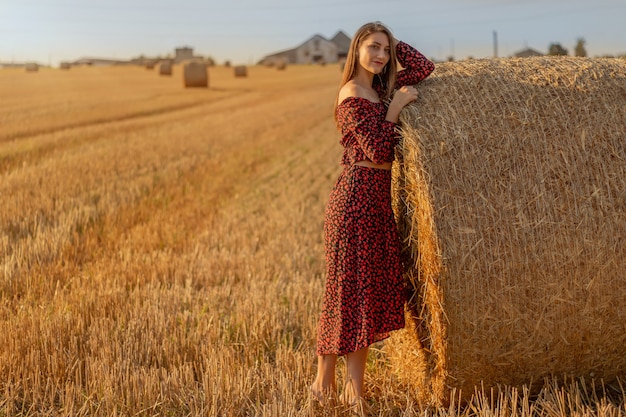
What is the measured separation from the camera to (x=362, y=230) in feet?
12.4

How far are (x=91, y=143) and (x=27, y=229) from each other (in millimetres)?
6912

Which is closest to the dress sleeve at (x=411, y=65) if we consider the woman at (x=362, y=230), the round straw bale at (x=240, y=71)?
the woman at (x=362, y=230)

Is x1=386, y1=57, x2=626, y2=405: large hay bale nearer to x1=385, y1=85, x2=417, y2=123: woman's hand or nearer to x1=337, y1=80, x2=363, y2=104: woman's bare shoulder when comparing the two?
x1=385, y1=85, x2=417, y2=123: woman's hand

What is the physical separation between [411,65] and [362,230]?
100cm

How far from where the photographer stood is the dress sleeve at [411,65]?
13.2ft

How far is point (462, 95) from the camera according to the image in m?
3.97

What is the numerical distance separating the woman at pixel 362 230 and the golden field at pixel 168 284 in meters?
0.34

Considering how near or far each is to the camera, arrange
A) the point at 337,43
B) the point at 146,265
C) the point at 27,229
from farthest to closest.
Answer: the point at 337,43 → the point at 27,229 → the point at 146,265

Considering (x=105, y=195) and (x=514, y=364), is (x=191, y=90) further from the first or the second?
(x=514, y=364)

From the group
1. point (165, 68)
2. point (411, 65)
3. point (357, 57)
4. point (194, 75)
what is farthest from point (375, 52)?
point (165, 68)

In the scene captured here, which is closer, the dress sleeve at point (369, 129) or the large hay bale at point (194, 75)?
the dress sleeve at point (369, 129)

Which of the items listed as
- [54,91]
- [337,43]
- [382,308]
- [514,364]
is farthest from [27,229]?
[337,43]

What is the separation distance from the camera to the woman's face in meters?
3.91

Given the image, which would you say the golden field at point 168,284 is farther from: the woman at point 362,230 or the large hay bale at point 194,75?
the large hay bale at point 194,75
